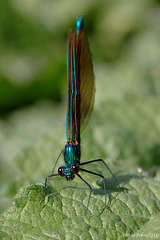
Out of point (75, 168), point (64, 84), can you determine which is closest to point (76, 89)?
point (75, 168)

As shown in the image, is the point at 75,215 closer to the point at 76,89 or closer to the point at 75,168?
the point at 75,168

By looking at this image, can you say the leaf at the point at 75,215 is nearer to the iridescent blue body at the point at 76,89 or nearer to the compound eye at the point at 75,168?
the compound eye at the point at 75,168

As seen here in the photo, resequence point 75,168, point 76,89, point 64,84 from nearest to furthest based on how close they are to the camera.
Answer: point 75,168
point 76,89
point 64,84

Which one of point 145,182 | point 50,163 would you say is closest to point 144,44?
point 50,163

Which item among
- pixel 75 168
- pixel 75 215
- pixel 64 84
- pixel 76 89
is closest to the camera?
pixel 75 215

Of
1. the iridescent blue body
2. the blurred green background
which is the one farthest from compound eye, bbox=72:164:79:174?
the blurred green background

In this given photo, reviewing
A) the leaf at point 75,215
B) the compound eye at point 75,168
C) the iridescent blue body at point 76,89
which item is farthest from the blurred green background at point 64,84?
the leaf at point 75,215

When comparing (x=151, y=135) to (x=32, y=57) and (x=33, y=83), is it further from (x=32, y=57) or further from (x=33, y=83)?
(x=32, y=57)

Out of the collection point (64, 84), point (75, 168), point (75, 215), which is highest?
point (64, 84)
